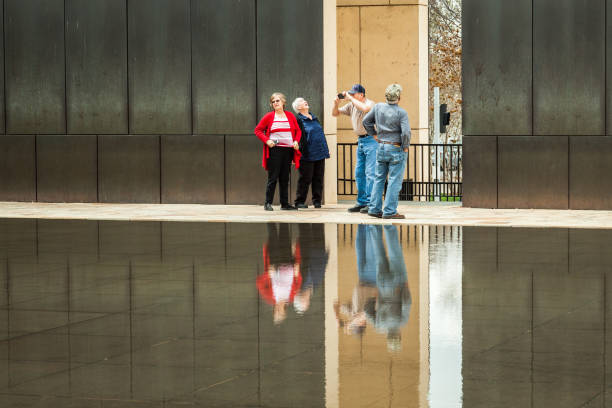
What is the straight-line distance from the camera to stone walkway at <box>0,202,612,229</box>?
48.8 ft

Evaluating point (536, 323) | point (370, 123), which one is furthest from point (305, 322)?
point (370, 123)

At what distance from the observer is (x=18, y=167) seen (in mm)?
19234

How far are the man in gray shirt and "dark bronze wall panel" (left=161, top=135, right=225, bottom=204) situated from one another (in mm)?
3990

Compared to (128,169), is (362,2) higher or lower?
higher

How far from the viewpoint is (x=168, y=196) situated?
61.4ft

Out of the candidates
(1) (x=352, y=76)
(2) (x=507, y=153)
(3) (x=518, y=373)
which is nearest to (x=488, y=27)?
(2) (x=507, y=153)

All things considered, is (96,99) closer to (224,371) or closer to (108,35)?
(108,35)

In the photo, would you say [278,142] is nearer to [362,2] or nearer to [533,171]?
[533,171]

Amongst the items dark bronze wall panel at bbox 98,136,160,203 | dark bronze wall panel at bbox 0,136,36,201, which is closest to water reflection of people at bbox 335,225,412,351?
dark bronze wall panel at bbox 98,136,160,203

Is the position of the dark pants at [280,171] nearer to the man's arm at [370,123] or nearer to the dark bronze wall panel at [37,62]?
the man's arm at [370,123]

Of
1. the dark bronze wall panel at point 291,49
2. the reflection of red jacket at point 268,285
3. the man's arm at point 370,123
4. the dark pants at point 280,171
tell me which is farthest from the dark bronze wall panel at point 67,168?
the reflection of red jacket at point 268,285

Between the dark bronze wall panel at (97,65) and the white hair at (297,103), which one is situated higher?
the dark bronze wall panel at (97,65)

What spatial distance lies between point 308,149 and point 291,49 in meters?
1.84

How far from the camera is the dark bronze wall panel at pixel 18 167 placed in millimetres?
19188
